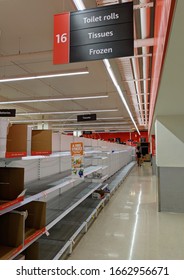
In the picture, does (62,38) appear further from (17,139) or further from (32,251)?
(32,251)

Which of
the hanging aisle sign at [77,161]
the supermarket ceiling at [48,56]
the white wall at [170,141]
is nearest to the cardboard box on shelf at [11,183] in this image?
the hanging aisle sign at [77,161]

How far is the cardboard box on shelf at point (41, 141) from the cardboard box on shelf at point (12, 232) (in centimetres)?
92

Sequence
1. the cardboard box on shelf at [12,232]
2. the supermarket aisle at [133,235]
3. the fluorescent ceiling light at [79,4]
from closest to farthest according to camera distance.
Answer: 1. the cardboard box on shelf at [12,232]
2. the fluorescent ceiling light at [79,4]
3. the supermarket aisle at [133,235]

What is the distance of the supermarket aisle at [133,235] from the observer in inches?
130

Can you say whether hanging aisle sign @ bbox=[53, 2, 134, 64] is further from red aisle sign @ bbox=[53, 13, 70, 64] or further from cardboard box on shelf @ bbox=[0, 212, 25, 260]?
cardboard box on shelf @ bbox=[0, 212, 25, 260]

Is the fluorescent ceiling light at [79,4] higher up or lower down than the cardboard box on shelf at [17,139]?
higher up

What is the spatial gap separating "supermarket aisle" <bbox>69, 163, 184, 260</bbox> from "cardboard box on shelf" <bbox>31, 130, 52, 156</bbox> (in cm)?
166

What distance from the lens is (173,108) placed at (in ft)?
16.7

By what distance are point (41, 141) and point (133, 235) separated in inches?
103

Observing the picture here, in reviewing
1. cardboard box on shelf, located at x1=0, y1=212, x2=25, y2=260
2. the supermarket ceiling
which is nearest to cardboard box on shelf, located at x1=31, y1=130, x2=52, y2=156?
cardboard box on shelf, located at x1=0, y1=212, x2=25, y2=260

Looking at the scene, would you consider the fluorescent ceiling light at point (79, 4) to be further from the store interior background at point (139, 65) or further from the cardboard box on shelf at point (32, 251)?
the cardboard box on shelf at point (32, 251)

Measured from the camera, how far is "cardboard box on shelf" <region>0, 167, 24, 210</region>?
214cm

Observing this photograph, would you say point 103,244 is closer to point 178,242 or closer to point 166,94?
point 178,242
